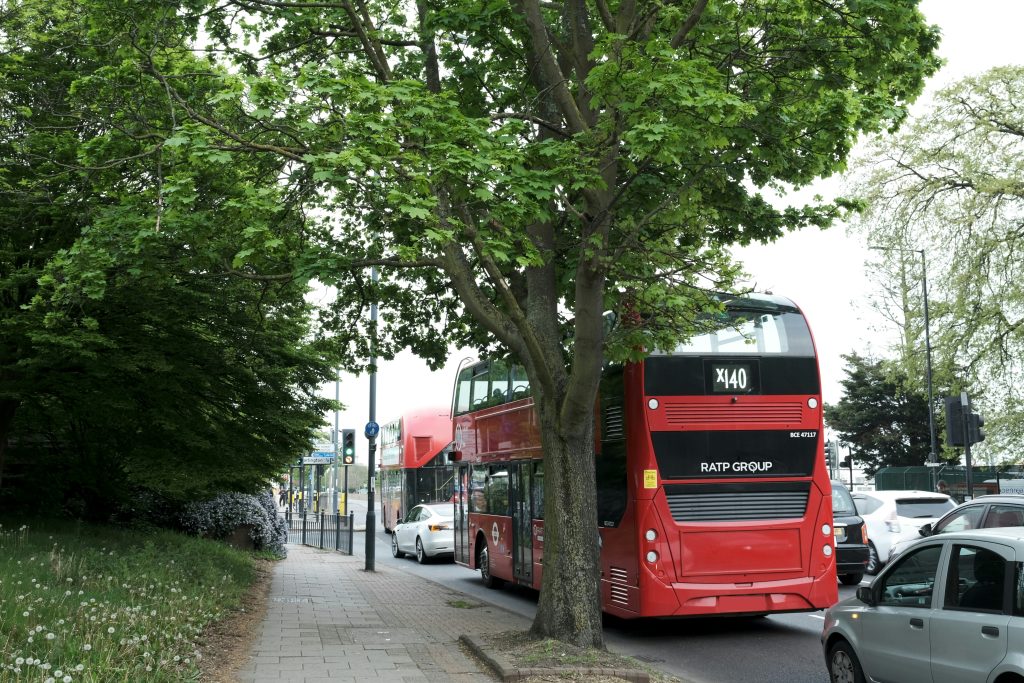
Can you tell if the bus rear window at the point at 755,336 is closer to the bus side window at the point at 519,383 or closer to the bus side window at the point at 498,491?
the bus side window at the point at 519,383

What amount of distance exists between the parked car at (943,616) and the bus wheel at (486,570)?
11.3m

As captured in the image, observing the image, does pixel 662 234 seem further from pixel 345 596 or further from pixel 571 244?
pixel 345 596

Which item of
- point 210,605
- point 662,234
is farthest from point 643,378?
point 210,605

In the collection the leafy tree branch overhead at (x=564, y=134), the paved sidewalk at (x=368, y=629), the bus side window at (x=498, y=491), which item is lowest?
the paved sidewalk at (x=368, y=629)

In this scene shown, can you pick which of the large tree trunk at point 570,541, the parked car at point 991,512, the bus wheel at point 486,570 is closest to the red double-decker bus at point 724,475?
the large tree trunk at point 570,541

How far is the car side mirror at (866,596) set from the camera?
308 inches

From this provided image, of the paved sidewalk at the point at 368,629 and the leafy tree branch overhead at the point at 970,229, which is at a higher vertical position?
the leafy tree branch overhead at the point at 970,229

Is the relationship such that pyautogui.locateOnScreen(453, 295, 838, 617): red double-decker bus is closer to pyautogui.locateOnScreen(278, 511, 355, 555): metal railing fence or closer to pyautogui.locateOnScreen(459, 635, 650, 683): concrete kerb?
pyautogui.locateOnScreen(459, 635, 650, 683): concrete kerb

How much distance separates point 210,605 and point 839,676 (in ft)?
22.7

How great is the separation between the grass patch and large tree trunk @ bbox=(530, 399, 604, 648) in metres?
3.41

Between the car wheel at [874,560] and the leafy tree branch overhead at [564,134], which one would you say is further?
the car wheel at [874,560]

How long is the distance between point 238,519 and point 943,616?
19.3 meters

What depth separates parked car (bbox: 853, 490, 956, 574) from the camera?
19.8 metres

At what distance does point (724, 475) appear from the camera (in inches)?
472
